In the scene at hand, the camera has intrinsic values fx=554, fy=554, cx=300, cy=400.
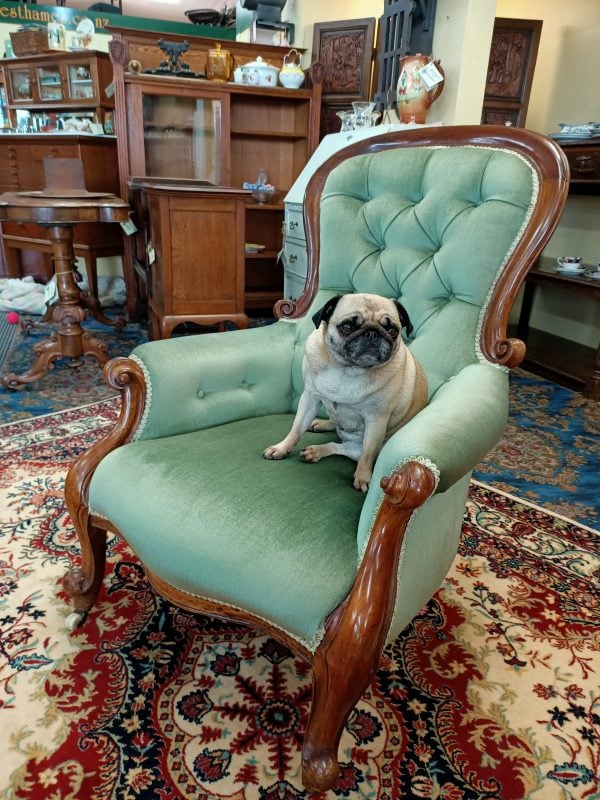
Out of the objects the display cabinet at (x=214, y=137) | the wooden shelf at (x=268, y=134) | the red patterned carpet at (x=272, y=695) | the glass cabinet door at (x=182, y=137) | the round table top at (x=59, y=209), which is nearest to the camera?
the red patterned carpet at (x=272, y=695)

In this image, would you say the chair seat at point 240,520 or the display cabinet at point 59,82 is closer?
the chair seat at point 240,520

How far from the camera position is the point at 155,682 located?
1.29 m

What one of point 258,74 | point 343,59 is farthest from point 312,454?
point 343,59

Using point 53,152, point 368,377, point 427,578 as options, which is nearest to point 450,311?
point 368,377

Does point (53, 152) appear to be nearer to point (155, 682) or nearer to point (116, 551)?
point (116, 551)

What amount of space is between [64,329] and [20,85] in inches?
177

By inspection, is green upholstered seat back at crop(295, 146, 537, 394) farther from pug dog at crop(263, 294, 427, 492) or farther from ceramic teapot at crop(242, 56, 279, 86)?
ceramic teapot at crop(242, 56, 279, 86)

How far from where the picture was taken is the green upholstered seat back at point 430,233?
131cm

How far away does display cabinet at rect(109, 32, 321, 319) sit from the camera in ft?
12.9

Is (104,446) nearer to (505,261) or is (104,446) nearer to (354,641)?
(354,641)

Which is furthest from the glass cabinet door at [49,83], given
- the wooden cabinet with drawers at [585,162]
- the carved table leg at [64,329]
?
the wooden cabinet with drawers at [585,162]

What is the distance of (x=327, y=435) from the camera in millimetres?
1504

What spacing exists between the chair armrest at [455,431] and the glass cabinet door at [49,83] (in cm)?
612

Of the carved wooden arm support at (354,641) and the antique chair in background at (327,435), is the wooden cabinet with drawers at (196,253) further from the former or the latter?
the carved wooden arm support at (354,641)
